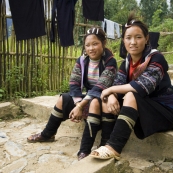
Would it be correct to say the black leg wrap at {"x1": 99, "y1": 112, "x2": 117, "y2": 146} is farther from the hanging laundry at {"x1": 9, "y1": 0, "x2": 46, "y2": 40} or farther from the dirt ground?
the hanging laundry at {"x1": 9, "y1": 0, "x2": 46, "y2": 40}

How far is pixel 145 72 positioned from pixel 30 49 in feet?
9.45

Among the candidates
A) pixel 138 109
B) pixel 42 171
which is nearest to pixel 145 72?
pixel 138 109

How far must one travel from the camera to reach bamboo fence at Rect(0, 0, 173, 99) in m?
4.24

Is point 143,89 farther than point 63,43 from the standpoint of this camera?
No

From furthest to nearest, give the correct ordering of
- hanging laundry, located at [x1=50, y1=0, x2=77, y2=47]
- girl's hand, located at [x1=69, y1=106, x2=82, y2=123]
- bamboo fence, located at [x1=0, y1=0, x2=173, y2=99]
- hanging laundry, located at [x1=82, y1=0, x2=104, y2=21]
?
hanging laundry, located at [x1=82, y1=0, x2=104, y2=21], hanging laundry, located at [x1=50, y1=0, x2=77, y2=47], bamboo fence, located at [x1=0, y1=0, x2=173, y2=99], girl's hand, located at [x1=69, y1=106, x2=82, y2=123]

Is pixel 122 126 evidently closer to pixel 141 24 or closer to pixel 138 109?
pixel 138 109

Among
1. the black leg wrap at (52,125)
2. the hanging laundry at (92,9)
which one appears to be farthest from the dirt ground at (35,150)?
the hanging laundry at (92,9)

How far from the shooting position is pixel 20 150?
2.71 m

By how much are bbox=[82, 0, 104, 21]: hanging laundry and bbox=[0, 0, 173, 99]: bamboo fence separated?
0.34 m

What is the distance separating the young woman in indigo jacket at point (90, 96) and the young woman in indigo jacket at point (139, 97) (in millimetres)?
155

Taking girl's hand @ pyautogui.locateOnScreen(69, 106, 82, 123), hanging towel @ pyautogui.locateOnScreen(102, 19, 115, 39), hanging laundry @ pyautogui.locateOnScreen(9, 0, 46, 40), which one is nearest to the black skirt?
girl's hand @ pyautogui.locateOnScreen(69, 106, 82, 123)

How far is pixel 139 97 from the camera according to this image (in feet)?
6.88

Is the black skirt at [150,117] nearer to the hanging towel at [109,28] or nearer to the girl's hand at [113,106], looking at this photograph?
the girl's hand at [113,106]

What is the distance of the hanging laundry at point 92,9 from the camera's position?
207 inches
